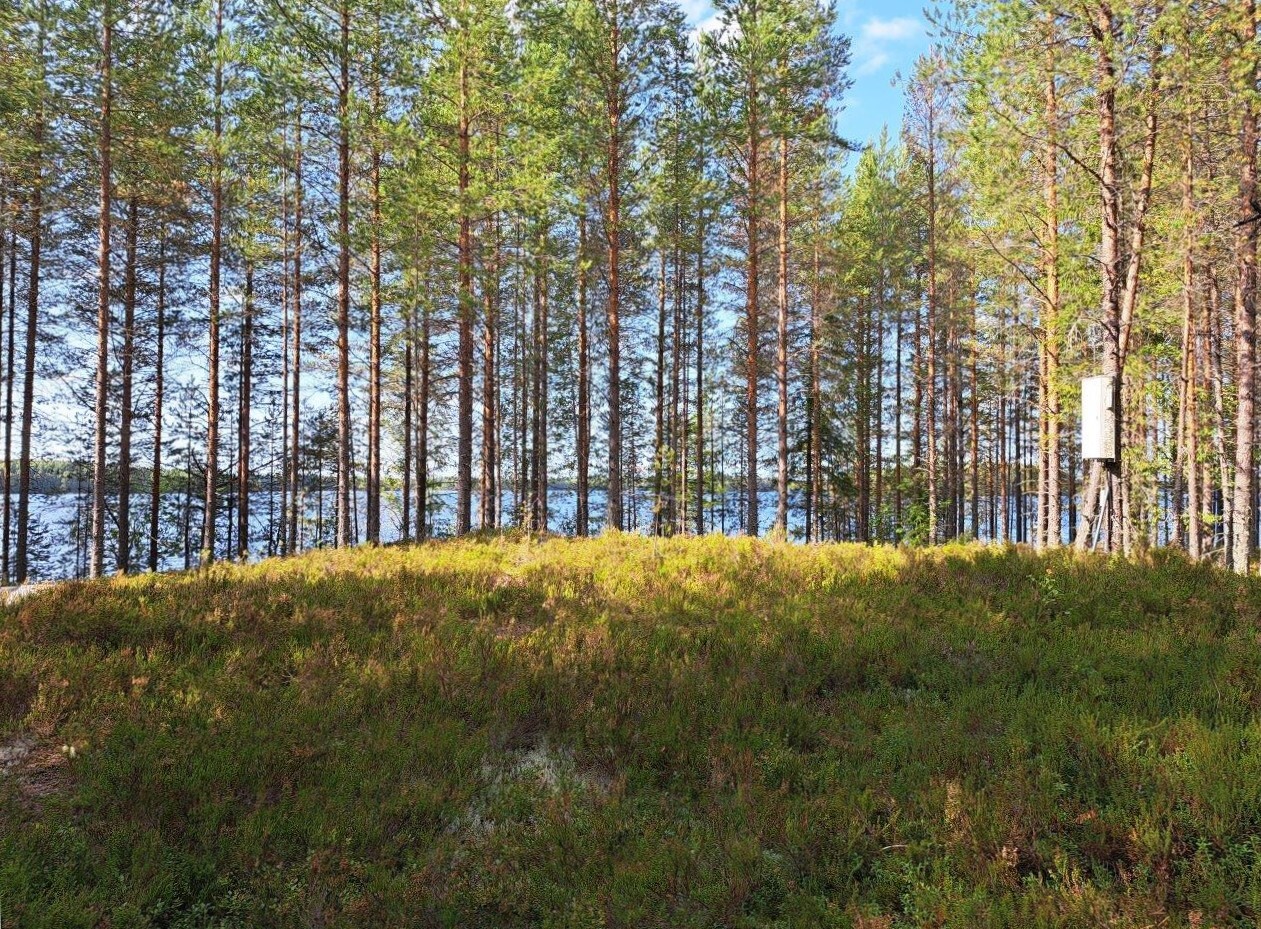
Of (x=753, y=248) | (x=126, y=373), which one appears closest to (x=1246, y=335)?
(x=753, y=248)

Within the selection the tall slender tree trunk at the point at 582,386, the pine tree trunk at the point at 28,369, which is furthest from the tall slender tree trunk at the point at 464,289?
the pine tree trunk at the point at 28,369

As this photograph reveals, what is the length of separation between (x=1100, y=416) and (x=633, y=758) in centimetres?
833

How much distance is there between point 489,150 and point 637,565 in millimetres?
11156

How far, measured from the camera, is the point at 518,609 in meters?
7.54

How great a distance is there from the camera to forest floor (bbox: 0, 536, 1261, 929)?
3246mm

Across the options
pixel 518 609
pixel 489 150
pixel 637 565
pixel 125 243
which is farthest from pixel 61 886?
pixel 125 243

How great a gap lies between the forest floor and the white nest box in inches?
75.0

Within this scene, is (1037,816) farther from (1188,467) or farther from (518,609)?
(1188,467)

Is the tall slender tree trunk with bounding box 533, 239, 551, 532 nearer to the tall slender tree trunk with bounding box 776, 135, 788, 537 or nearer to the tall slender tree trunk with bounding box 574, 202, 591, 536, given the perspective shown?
the tall slender tree trunk with bounding box 574, 202, 591, 536

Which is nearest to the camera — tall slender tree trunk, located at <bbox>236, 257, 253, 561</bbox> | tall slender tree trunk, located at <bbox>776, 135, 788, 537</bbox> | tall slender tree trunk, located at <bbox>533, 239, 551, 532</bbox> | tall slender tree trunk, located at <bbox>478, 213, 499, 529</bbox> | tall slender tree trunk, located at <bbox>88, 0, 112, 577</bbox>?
tall slender tree trunk, located at <bbox>88, 0, 112, 577</bbox>

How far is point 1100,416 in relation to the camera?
8555 mm

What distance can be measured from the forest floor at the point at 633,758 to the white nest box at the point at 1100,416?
75.0 inches

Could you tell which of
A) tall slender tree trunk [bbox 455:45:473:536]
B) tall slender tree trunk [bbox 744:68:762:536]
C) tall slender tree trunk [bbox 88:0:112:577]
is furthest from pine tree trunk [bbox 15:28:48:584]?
tall slender tree trunk [bbox 744:68:762:536]

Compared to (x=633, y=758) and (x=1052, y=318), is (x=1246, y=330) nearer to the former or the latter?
(x=1052, y=318)
